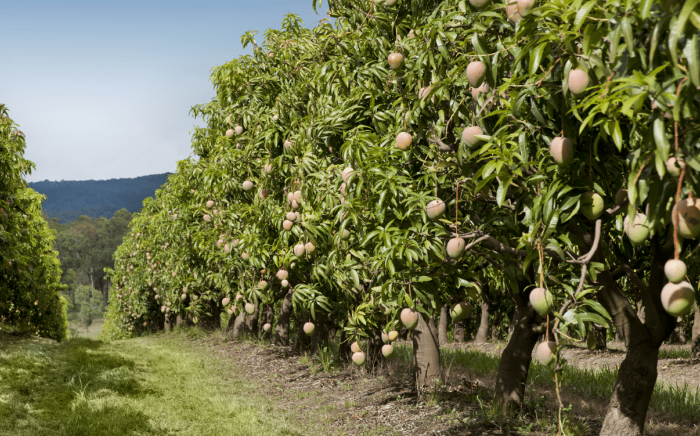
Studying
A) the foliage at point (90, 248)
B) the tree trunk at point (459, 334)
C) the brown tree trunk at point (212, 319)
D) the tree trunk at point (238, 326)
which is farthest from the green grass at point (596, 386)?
the foliage at point (90, 248)

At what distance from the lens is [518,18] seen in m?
2.53

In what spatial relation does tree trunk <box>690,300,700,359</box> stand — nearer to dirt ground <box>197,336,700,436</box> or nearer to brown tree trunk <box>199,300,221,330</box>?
dirt ground <box>197,336,700,436</box>

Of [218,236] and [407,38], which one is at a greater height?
[407,38]

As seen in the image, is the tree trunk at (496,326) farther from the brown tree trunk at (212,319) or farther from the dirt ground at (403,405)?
the brown tree trunk at (212,319)

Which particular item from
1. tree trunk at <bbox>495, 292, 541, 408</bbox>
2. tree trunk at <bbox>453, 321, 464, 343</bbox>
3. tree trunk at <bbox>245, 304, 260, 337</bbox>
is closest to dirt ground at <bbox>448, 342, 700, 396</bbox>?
tree trunk at <bbox>495, 292, 541, 408</bbox>

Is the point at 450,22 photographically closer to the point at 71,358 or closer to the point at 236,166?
the point at 236,166

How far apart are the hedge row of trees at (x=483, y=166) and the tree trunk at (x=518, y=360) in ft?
0.06

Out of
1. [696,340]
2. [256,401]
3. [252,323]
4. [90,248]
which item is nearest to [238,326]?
[252,323]

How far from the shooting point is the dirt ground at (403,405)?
16.2ft

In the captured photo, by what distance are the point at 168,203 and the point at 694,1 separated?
14.8 m

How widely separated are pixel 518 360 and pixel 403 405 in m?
1.49

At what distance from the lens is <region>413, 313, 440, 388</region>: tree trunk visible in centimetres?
640

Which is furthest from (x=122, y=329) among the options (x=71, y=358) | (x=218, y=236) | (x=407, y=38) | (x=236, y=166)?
(x=407, y=38)

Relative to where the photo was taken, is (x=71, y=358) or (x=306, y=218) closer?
(x=306, y=218)
